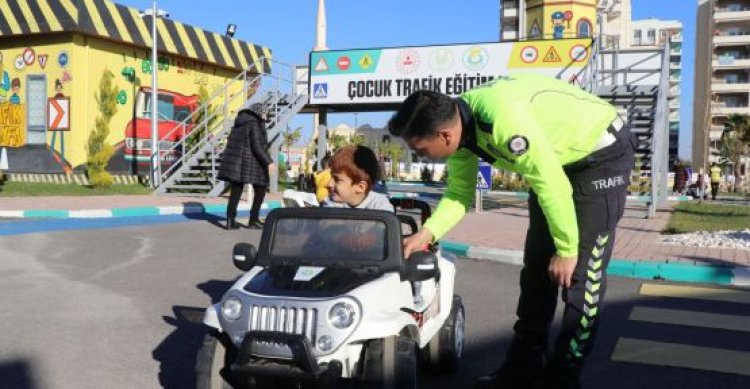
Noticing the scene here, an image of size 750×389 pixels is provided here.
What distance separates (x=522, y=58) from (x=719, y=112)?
71155mm

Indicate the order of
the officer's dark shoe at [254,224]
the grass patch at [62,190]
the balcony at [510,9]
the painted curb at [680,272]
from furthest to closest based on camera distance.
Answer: the balcony at [510,9] < the grass patch at [62,190] < the officer's dark shoe at [254,224] < the painted curb at [680,272]

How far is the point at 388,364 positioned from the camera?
2.81 metres

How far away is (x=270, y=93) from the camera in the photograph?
21.5 metres

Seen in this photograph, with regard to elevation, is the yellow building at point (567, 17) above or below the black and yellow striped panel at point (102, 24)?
above

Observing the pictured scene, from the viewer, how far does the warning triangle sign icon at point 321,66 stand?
21.0 meters

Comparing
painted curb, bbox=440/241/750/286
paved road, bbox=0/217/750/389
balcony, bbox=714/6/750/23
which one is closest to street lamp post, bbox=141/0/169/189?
paved road, bbox=0/217/750/389

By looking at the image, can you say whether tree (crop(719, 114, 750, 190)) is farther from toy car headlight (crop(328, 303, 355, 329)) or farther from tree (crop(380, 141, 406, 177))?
toy car headlight (crop(328, 303, 355, 329))

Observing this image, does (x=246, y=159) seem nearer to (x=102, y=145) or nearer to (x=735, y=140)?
(x=102, y=145)

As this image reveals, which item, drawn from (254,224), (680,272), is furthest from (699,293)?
(254,224)

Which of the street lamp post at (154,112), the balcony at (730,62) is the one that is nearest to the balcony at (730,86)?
the balcony at (730,62)

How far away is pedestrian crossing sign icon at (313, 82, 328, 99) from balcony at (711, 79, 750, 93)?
231 feet

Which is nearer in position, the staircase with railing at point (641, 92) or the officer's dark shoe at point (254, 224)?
the officer's dark shoe at point (254, 224)

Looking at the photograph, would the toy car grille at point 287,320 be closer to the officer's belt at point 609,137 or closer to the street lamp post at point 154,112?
the officer's belt at point 609,137

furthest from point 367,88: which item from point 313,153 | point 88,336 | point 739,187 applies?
point 739,187
